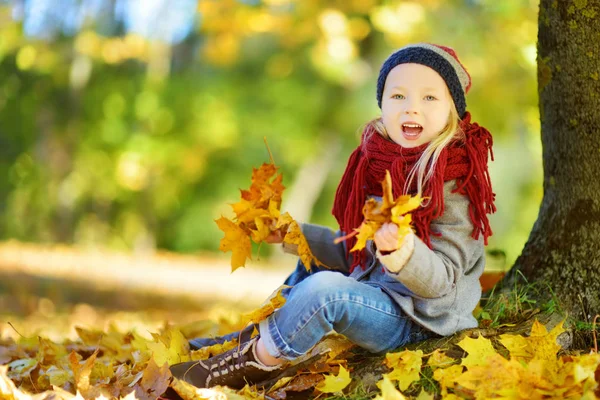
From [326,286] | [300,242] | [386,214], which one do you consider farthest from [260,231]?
[386,214]

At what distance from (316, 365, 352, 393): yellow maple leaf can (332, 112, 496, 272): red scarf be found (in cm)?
43

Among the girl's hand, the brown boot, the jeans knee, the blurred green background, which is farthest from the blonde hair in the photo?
the blurred green background

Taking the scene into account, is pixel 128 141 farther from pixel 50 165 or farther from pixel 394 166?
pixel 394 166

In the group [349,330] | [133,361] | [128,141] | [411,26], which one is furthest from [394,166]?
[128,141]

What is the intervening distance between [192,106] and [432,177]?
9963 mm

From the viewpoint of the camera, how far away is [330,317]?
2174 mm

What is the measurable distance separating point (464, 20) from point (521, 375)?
7532 mm

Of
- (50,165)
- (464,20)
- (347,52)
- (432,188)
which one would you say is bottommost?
(50,165)

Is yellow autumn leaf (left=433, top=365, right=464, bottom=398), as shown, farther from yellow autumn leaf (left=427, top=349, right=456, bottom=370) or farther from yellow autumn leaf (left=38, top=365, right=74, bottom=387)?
yellow autumn leaf (left=38, top=365, right=74, bottom=387)

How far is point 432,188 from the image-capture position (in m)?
2.24

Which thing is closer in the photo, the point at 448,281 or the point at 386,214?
the point at 386,214

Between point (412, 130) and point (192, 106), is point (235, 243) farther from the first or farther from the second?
point (192, 106)

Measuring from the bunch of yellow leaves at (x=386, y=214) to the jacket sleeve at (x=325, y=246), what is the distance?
0.78 meters

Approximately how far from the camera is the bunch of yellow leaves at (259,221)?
2.57 meters
